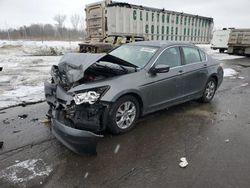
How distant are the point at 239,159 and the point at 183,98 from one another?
7.00 ft

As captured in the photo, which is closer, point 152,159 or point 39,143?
point 152,159

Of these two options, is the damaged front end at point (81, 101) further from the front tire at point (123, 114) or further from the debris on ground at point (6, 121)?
the debris on ground at point (6, 121)

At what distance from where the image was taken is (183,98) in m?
5.39

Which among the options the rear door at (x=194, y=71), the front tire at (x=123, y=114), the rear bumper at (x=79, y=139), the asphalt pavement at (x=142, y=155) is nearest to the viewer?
the asphalt pavement at (x=142, y=155)

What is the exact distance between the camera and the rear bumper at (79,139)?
3133 millimetres

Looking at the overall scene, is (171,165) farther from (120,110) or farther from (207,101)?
(207,101)

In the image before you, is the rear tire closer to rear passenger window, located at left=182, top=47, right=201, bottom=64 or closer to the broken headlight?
rear passenger window, located at left=182, top=47, right=201, bottom=64

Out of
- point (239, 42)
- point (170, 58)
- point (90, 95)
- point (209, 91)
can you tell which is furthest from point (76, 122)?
point (239, 42)

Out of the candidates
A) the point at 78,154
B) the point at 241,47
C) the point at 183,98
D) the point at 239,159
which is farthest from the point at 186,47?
the point at 241,47

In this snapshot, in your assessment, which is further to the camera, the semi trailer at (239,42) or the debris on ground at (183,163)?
the semi trailer at (239,42)

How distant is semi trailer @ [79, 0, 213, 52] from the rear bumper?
977 centimetres

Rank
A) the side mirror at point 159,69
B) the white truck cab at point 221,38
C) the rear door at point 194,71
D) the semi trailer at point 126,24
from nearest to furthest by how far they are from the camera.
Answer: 1. the side mirror at point 159,69
2. the rear door at point 194,71
3. the semi trailer at point 126,24
4. the white truck cab at point 221,38

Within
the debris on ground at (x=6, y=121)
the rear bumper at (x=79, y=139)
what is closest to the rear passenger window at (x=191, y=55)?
the rear bumper at (x=79, y=139)

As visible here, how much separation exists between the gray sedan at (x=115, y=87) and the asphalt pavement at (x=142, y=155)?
331 millimetres
